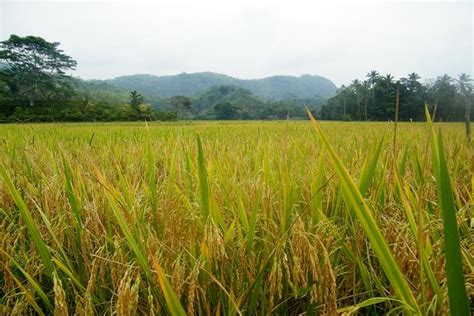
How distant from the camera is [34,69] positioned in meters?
34.6

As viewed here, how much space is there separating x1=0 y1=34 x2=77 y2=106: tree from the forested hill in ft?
265

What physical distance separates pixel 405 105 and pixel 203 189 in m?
46.6

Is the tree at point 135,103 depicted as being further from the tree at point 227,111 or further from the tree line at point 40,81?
the tree at point 227,111

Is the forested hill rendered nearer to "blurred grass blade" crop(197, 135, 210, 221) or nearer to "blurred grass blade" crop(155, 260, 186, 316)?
"blurred grass blade" crop(197, 135, 210, 221)

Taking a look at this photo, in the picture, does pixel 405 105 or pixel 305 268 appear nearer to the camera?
pixel 305 268

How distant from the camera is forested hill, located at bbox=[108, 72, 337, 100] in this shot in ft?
412

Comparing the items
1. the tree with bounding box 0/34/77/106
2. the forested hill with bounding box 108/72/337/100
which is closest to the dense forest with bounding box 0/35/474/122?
the tree with bounding box 0/34/77/106

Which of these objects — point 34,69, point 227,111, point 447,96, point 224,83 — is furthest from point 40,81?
point 224,83

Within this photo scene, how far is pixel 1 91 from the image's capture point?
29438 millimetres

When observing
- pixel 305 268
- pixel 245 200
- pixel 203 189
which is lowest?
pixel 305 268

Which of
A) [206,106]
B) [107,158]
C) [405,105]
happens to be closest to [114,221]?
[107,158]

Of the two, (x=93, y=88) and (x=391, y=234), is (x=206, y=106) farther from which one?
(x=391, y=234)

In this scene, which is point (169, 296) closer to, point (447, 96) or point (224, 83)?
point (447, 96)

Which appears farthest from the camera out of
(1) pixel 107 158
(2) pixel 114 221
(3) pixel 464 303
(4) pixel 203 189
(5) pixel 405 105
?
(5) pixel 405 105
